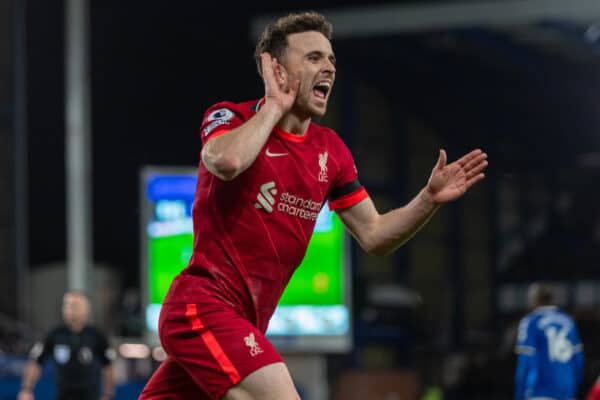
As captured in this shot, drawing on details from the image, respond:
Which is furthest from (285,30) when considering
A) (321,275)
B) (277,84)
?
(321,275)

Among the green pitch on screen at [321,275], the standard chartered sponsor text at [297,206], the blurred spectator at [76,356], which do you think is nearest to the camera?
the standard chartered sponsor text at [297,206]

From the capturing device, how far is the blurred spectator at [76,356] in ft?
42.1

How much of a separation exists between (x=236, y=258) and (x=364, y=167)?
76.7 feet

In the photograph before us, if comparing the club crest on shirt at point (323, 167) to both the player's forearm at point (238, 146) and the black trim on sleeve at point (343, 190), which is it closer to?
the black trim on sleeve at point (343, 190)

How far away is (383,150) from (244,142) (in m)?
24.1

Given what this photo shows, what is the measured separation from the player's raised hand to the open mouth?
74 mm

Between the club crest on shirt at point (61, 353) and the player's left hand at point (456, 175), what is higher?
the player's left hand at point (456, 175)

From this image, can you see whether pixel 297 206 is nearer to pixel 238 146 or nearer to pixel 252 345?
pixel 238 146

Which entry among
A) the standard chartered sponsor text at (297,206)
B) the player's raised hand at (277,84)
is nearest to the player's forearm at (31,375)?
the standard chartered sponsor text at (297,206)

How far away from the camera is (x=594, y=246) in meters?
29.3

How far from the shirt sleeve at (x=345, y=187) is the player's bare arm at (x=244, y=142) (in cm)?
55

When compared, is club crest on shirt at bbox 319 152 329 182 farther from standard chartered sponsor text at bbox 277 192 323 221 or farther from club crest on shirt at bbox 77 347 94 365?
club crest on shirt at bbox 77 347 94 365

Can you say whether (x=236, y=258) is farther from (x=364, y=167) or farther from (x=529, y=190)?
(x=529, y=190)

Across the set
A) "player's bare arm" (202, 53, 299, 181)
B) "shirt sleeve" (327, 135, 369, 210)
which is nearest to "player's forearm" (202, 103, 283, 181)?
"player's bare arm" (202, 53, 299, 181)
